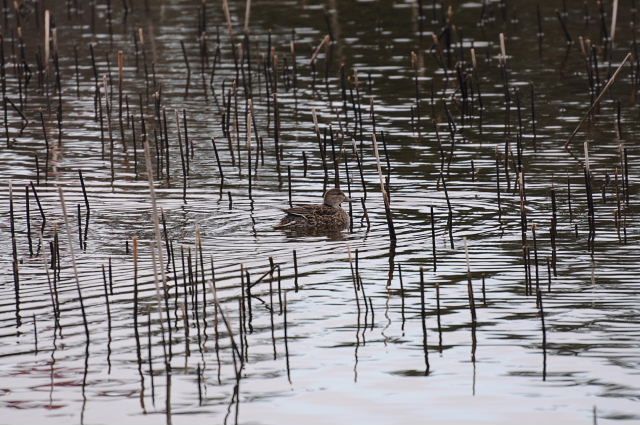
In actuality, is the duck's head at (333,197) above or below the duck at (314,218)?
above

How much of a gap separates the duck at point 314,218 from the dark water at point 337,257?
12 centimetres

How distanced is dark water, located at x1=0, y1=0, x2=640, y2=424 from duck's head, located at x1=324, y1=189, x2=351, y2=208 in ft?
1.50

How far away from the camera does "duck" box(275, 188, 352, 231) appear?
501 inches

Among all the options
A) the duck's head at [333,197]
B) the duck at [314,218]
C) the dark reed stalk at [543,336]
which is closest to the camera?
the dark reed stalk at [543,336]

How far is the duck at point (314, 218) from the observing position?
12719 mm

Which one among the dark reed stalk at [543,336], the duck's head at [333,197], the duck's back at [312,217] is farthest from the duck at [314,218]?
the dark reed stalk at [543,336]

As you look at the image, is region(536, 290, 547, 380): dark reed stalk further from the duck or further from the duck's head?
the duck's head

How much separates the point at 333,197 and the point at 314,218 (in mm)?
603

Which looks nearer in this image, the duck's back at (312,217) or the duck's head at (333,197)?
the duck's back at (312,217)

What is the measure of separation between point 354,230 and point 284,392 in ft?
16.0

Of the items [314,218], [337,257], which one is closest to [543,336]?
[337,257]

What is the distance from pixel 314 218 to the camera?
1271 centimetres

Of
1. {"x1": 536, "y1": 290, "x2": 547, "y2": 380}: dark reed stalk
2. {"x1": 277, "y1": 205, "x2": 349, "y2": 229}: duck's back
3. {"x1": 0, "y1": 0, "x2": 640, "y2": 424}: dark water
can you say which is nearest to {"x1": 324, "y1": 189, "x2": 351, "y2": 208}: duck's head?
{"x1": 277, "y1": 205, "x2": 349, "y2": 229}: duck's back

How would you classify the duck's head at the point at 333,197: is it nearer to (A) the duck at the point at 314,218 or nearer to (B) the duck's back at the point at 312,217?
(A) the duck at the point at 314,218
